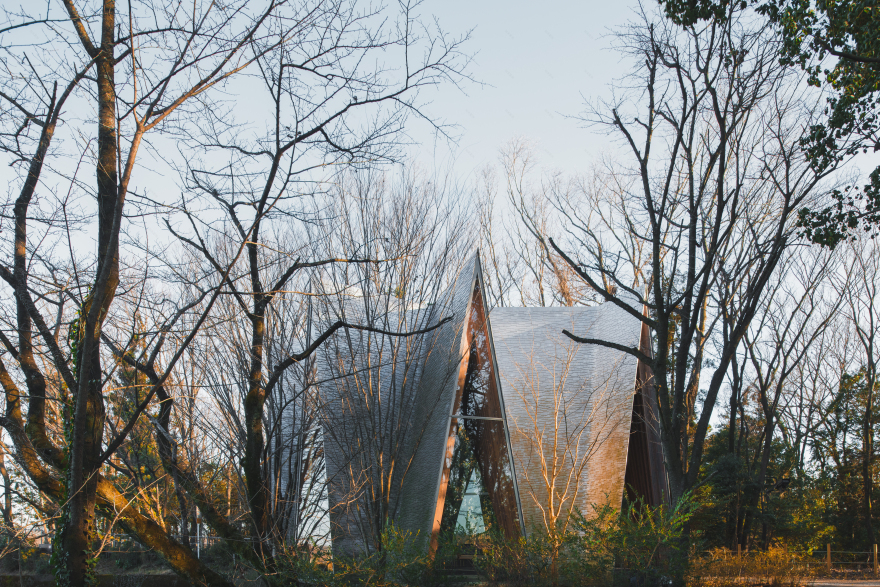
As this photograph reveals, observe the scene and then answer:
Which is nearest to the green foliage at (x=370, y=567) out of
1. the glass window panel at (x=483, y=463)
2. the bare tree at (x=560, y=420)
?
the glass window panel at (x=483, y=463)

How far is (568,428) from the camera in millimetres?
11867

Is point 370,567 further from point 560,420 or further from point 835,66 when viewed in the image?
point 835,66

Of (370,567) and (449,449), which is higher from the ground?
(449,449)

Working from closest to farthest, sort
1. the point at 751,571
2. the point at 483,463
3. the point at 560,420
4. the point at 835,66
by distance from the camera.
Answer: the point at 835,66, the point at 751,571, the point at 483,463, the point at 560,420

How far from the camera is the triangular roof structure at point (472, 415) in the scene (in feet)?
32.4

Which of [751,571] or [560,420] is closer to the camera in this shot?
[751,571]

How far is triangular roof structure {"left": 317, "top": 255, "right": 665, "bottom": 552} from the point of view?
32.4 ft

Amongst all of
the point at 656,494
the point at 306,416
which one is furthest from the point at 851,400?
the point at 306,416

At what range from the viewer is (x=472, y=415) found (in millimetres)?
11352

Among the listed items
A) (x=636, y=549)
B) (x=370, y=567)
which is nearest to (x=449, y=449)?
(x=370, y=567)

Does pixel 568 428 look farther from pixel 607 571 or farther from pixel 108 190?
pixel 108 190

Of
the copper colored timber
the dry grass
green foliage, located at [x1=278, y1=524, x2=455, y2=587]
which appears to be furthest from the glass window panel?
the dry grass

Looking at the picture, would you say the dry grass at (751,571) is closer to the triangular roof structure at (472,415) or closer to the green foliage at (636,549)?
the green foliage at (636,549)

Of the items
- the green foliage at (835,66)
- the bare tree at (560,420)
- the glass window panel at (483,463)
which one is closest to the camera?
the green foliage at (835,66)
